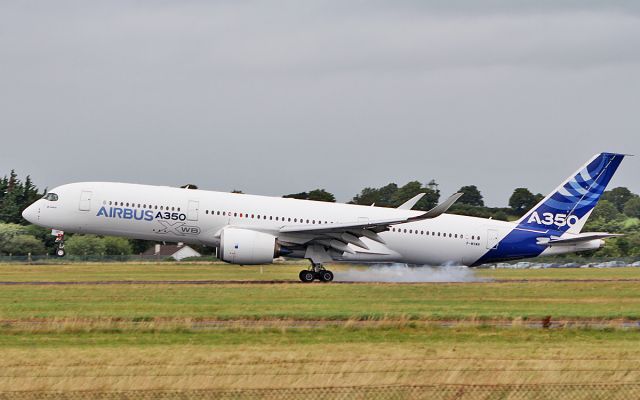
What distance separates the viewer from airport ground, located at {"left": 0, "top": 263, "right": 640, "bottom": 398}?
57.3 feet

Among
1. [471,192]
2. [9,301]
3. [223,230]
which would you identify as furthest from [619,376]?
[471,192]

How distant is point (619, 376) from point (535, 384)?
2131 millimetres

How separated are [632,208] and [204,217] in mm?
151027

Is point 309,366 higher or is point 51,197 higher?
point 51,197

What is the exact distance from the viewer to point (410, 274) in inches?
1914

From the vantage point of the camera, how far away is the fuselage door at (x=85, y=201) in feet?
144

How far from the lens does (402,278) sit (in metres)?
47.3

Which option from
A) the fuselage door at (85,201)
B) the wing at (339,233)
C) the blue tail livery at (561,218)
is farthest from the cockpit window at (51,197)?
the blue tail livery at (561,218)

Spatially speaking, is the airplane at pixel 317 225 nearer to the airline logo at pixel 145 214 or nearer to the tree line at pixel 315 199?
the airline logo at pixel 145 214

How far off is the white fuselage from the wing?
598mm

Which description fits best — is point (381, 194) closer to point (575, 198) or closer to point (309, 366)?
point (575, 198)

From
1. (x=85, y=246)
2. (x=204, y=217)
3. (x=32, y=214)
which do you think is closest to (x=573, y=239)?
(x=204, y=217)

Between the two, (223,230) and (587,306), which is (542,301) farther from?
(223,230)

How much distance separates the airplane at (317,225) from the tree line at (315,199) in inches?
1290
